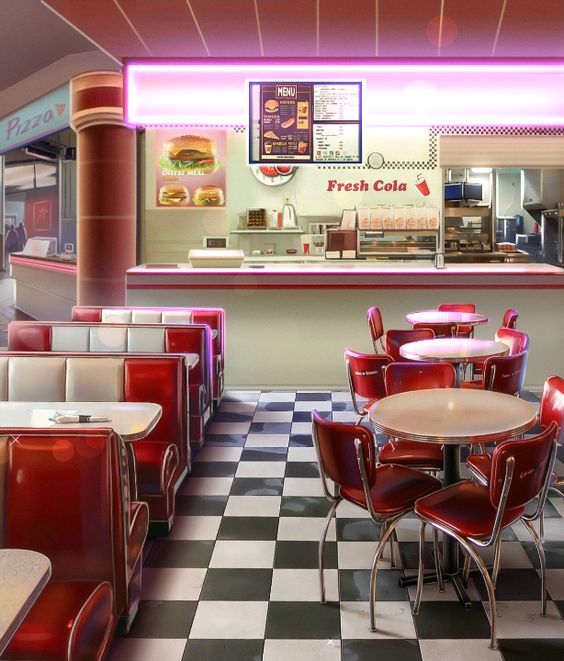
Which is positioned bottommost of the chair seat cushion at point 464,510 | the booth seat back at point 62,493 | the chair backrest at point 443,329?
the chair seat cushion at point 464,510

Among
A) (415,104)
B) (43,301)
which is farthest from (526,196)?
(43,301)

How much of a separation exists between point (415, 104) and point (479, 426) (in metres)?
4.66

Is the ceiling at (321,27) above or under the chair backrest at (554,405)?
above

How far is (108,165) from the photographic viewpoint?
868cm

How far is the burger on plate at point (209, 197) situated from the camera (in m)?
10.3

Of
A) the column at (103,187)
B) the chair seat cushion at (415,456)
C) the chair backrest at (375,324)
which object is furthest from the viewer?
the column at (103,187)

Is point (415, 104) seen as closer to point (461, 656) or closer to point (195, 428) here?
point (195, 428)

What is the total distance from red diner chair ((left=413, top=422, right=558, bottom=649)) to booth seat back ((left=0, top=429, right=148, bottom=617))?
3.86ft

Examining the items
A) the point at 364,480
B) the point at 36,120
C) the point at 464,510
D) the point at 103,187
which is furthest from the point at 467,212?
the point at 364,480

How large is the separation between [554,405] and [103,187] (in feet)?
21.7

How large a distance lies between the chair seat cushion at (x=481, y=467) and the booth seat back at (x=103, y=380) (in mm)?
1520

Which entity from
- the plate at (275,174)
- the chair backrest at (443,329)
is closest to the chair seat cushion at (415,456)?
the chair backrest at (443,329)

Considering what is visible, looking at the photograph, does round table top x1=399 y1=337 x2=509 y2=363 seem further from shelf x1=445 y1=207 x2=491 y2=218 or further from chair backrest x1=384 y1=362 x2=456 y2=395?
shelf x1=445 y1=207 x2=491 y2=218

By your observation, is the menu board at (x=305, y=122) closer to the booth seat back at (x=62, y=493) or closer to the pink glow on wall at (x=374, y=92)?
the pink glow on wall at (x=374, y=92)
